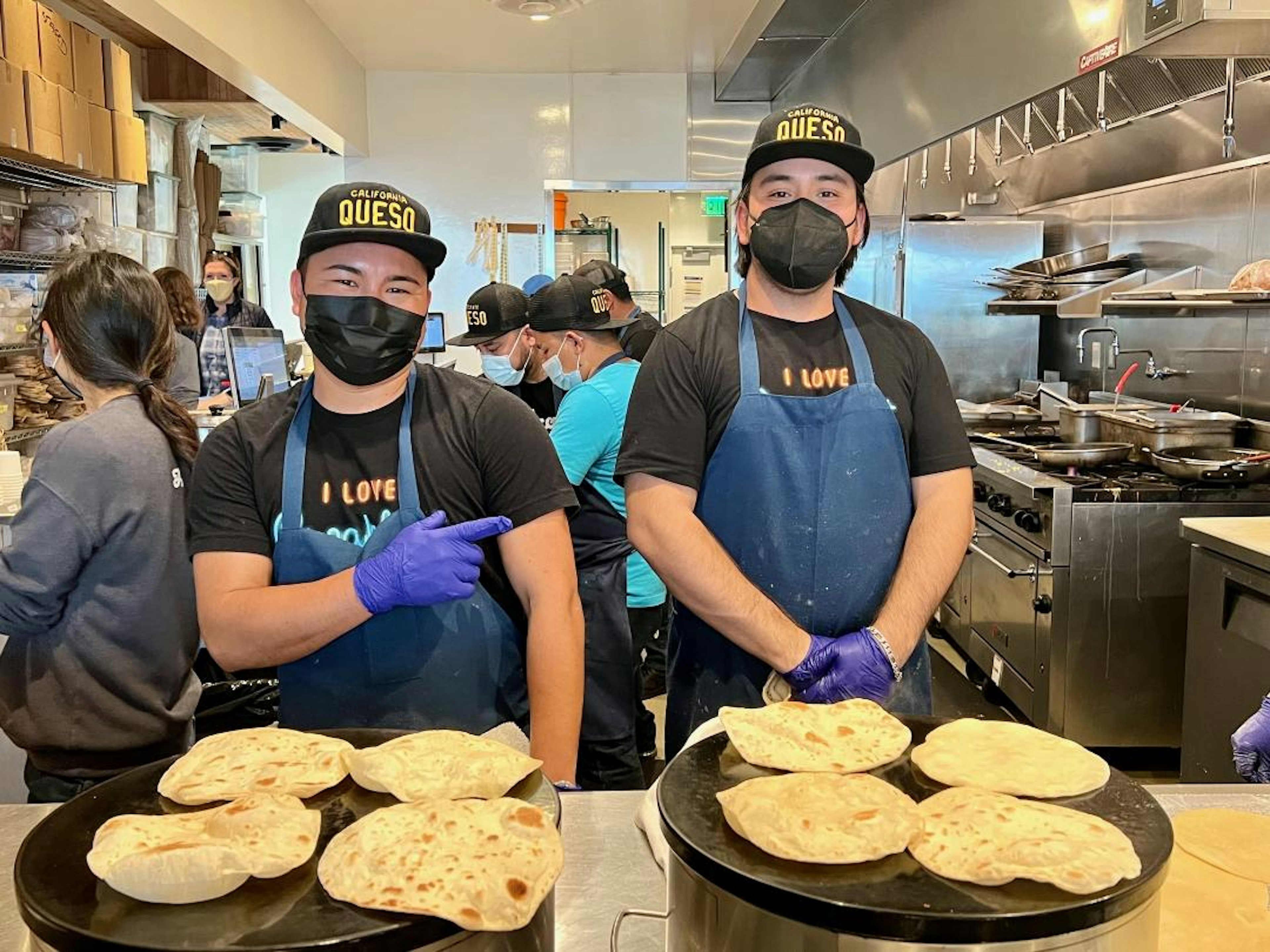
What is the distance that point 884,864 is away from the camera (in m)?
0.79

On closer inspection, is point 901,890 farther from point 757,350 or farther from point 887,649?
point 757,350

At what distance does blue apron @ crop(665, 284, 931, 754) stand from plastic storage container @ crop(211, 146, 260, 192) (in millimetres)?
6912

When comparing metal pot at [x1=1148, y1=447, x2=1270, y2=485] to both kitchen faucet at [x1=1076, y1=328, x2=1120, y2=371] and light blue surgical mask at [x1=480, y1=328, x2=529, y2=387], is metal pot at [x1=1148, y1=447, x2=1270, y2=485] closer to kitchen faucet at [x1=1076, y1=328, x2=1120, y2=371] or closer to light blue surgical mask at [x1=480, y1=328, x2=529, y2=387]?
kitchen faucet at [x1=1076, y1=328, x2=1120, y2=371]

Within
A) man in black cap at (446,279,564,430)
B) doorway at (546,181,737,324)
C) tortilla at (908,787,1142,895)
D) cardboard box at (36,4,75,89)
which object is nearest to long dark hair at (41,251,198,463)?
tortilla at (908,787,1142,895)

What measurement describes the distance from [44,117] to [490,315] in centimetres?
186

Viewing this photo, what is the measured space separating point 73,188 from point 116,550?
3806 mm

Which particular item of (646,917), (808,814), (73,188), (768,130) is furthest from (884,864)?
(73,188)

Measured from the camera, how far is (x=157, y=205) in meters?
6.05

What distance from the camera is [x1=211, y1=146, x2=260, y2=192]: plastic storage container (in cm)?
783

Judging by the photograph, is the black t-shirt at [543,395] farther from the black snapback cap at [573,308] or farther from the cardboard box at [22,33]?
the cardboard box at [22,33]

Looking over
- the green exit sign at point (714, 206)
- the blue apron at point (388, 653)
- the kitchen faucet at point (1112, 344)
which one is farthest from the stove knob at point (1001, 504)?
the green exit sign at point (714, 206)

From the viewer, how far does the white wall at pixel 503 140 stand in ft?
26.3

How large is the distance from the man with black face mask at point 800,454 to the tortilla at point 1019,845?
874mm

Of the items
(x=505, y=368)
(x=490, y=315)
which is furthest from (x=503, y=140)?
(x=490, y=315)
